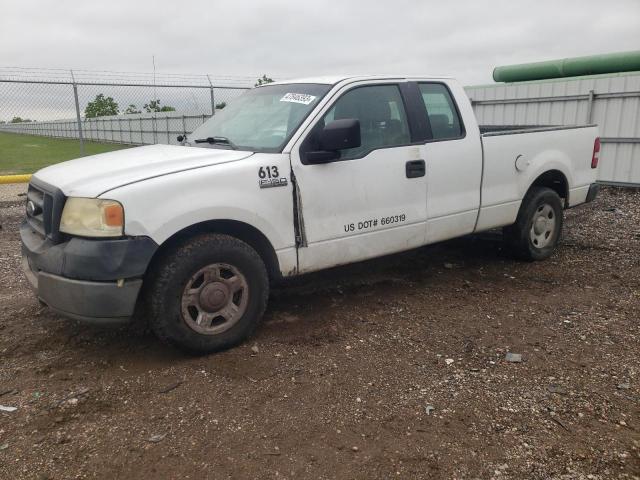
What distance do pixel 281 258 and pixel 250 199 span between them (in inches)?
19.8

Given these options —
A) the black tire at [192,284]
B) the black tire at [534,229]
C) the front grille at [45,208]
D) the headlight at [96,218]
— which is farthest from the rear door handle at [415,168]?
the front grille at [45,208]

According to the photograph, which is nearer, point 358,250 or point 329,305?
point 358,250

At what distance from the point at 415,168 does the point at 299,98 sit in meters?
1.10

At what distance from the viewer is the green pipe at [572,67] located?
532 inches

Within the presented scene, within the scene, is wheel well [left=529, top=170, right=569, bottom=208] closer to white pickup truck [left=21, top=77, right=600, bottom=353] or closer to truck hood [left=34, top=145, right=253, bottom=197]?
white pickup truck [left=21, top=77, right=600, bottom=353]

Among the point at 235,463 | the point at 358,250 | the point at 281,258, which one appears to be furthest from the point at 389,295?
the point at 235,463

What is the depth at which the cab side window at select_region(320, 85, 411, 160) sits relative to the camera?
4.29 metres

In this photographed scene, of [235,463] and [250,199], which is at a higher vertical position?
[250,199]

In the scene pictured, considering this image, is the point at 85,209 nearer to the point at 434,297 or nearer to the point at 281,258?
the point at 281,258

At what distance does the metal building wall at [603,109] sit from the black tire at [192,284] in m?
9.77

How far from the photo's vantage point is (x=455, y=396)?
3258 mm

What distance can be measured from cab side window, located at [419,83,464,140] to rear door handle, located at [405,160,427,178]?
36 centimetres

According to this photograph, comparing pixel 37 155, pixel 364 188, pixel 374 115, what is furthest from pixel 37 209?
pixel 37 155

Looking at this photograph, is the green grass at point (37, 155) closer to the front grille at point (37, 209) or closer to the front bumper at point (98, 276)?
the front grille at point (37, 209)
